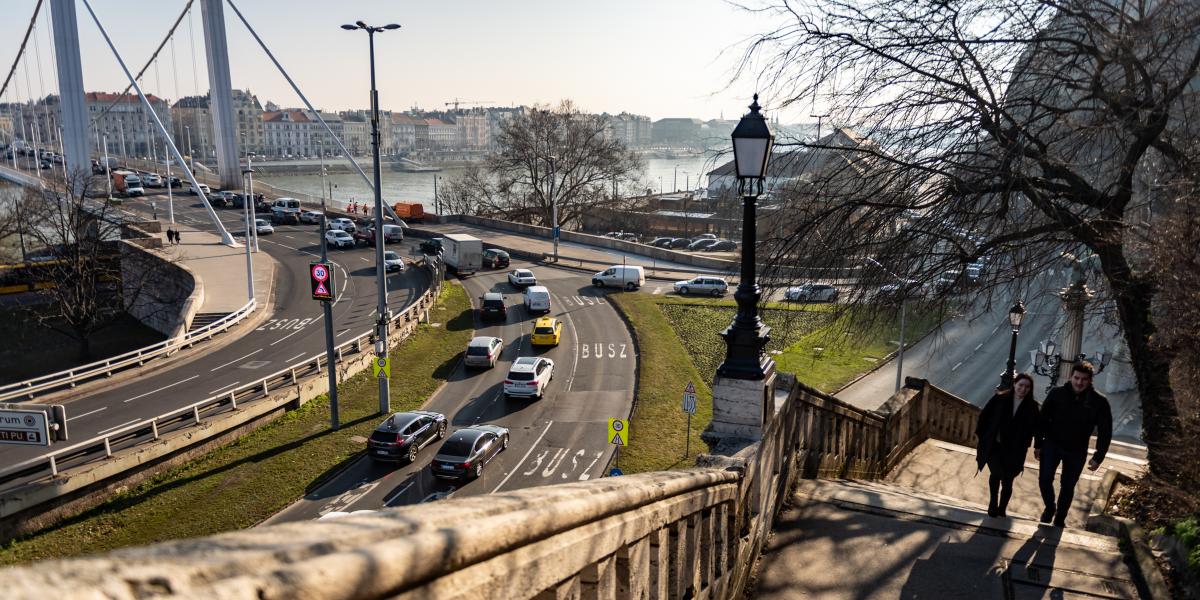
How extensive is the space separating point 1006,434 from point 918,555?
1.94 metres

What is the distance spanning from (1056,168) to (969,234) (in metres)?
1.07

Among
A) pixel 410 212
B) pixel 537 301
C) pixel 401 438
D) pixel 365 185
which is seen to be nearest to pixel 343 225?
pixel 410 212

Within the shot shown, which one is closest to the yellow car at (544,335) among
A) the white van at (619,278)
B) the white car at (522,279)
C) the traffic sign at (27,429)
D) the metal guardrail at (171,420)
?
the metal guardrail at (171,420)

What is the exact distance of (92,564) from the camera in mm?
1323

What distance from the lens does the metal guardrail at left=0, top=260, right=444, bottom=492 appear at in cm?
1650

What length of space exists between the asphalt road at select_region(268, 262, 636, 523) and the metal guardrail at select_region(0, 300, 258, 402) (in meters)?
9.64

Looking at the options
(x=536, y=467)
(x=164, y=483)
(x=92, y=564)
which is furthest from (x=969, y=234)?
(x=164, y=483)

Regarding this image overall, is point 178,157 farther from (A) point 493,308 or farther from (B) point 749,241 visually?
(B) point 749,241

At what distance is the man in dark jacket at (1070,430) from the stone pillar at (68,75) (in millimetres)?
80005

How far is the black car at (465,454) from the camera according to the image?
18469 mm

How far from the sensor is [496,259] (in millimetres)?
47906

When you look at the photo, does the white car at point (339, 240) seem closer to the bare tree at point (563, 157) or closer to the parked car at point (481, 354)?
the bare tree at point (563, 157)

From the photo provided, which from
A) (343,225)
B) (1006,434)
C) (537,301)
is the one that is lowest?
(537,301)

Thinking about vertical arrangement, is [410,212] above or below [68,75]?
below
